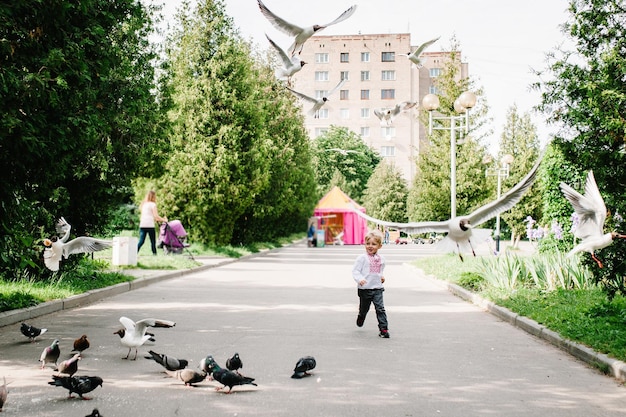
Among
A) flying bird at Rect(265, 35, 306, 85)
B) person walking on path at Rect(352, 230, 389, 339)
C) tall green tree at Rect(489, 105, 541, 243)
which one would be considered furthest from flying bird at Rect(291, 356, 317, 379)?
tall green tree at Rect(489, 105, 541, 243)

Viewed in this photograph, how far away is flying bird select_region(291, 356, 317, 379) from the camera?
6.38 metres

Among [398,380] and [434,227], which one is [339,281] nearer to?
[398,380]

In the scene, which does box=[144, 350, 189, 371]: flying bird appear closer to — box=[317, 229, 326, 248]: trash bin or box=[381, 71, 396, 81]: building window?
box=[317, 229, 326, 248]: trash bin

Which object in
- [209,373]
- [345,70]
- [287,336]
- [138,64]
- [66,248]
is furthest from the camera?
[345,70]

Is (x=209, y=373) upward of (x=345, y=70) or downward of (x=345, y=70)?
downward

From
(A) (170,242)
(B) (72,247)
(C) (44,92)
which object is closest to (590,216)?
(C) (44,92)

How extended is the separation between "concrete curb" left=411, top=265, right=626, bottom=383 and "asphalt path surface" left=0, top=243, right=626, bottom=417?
12 centimetres

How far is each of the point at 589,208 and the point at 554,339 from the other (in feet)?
10.4

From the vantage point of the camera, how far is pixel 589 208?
6.11m

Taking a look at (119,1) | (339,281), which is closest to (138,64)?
(119,1)

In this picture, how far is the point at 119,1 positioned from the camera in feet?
34.3

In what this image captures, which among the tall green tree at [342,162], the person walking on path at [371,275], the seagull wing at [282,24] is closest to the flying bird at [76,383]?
the person walking on path at [371,275]

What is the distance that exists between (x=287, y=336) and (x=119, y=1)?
6.17 metres

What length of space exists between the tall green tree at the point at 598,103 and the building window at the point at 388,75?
2910 inches
